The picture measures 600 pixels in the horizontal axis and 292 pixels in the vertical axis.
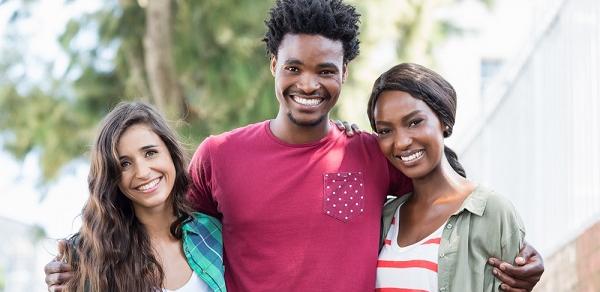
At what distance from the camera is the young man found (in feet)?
15.1

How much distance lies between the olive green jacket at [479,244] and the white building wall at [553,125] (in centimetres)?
137

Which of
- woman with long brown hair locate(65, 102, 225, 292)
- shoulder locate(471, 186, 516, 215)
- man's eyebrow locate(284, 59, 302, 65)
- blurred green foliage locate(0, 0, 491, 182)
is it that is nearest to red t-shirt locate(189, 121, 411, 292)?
woman with long brown hair locate(65, 102, 225, 292)

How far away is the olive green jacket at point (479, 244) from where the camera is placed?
14.0ft

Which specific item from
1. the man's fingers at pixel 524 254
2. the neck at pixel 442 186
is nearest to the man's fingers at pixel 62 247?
the neck at pixel 442 186

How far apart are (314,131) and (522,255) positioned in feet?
3.59

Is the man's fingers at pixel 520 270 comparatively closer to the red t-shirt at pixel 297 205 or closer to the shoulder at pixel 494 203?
the shoulder at pixel 494 203

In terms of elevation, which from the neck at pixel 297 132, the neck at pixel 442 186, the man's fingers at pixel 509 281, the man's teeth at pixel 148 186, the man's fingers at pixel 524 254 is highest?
the neck at pixel 297 132

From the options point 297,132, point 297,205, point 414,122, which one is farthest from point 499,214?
point 297,132

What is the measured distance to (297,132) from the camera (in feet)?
15.7

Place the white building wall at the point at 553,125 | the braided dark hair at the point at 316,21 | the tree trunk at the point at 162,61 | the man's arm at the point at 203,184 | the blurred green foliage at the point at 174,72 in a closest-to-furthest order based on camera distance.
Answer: the braided dark hair at the point at 316,21 < the man's arm at the point at 203,184 < the white building wall at the point at 553,125 < the blurred green foliage at the point at 174,72 < the tree trunk at the point at 162,61

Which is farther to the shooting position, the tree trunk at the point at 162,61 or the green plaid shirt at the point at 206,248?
the tree trunk at the point at 162,61

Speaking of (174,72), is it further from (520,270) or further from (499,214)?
(520,270)

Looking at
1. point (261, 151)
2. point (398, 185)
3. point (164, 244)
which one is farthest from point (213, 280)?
point (398, 185)

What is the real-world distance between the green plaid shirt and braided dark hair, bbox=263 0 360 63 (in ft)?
2.71
